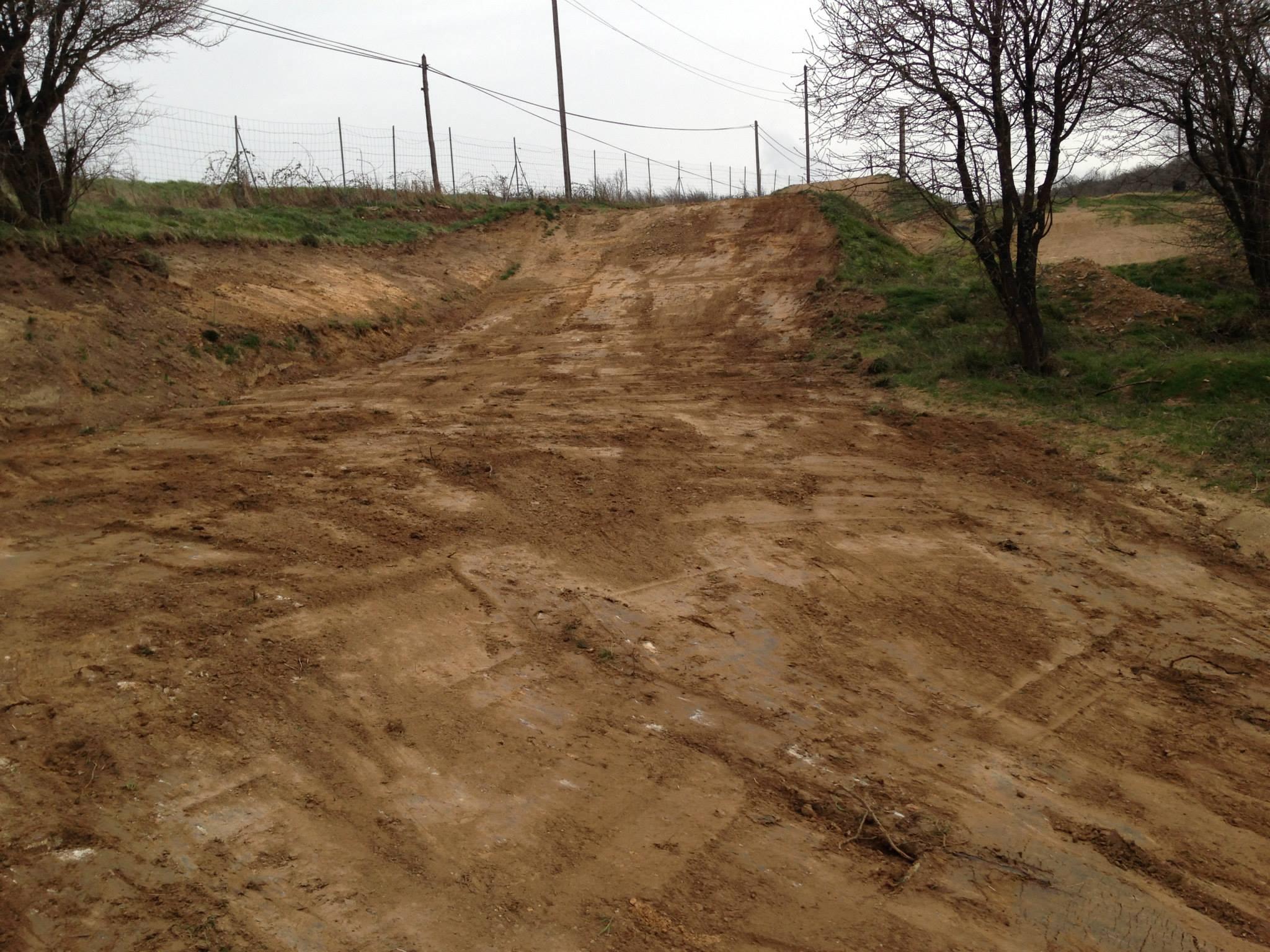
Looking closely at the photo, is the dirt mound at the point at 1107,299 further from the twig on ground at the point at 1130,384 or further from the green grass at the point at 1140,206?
the green grass at the point at 1140,206

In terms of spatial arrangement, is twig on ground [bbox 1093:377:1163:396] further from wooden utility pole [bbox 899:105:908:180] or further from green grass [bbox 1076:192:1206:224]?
green grass [bbox 1076:192:1206:224]

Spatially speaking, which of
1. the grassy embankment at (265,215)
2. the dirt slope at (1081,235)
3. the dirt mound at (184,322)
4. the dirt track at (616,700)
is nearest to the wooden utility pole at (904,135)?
the dirt track at (616,700)

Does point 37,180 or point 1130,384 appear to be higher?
point 37,180

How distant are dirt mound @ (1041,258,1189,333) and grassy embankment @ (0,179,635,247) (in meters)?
12.9

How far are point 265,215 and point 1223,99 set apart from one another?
16.5m

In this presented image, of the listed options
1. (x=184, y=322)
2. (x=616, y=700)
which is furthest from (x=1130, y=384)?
(x=184, y=322)

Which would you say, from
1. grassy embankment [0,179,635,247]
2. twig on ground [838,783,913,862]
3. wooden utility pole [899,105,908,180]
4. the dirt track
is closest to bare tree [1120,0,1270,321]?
wooden utility pole [899,105,908,180]

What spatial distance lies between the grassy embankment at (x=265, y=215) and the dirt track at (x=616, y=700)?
226 inches

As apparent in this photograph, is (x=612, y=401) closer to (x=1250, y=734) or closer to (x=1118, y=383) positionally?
(x=1118, y=383)

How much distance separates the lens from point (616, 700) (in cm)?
483

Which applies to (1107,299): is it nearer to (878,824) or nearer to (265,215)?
(878,824)

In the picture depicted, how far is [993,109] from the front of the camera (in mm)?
11133

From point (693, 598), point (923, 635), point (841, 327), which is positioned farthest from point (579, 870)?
point (841, 327)

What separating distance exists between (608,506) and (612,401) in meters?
3.89
